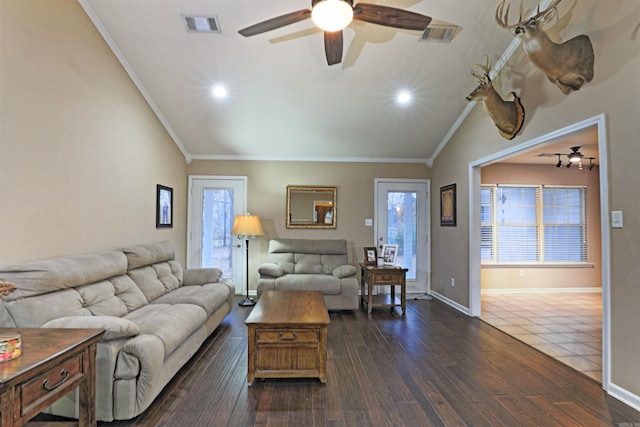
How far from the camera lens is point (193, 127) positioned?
4.56 meters

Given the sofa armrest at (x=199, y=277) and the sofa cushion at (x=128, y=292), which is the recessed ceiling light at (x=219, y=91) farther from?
the sofa cushion at (x=128, y=292)

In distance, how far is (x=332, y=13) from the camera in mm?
2016

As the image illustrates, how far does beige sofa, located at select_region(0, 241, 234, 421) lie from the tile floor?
3.32 meters

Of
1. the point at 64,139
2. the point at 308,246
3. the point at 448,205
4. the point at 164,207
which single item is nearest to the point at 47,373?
the point at 64,139

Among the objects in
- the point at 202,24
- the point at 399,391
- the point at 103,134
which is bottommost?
the point at 399,391

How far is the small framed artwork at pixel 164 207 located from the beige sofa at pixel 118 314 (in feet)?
3.36

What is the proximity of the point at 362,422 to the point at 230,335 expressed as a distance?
6.41 ft

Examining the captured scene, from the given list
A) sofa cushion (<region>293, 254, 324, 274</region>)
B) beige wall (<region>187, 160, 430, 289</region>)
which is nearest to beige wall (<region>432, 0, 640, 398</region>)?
beige wall (<region>187, 160, 430, 289</region>)

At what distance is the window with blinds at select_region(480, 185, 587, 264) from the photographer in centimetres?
580

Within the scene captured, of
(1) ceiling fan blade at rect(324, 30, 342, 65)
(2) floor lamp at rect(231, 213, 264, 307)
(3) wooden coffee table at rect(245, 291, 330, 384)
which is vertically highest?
(1) ceiling fan blade at rect(324, 30, 342, 65)

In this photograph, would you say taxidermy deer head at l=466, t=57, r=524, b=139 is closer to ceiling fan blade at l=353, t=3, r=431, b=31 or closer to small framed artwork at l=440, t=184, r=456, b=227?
ceiling fan blade at l=353, t=3, r=431, b=31

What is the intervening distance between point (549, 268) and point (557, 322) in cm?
214

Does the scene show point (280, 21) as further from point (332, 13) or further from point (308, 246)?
point (308, 246)

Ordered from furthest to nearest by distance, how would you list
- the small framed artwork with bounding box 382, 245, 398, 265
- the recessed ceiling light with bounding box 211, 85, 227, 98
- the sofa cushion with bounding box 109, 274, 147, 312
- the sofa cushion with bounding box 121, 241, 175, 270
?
1. the small framed artwork with bounding box 382, 245, 398, 265
2. the recessed ceiling light with bounding box 211, 85, 227, 98
3. the sofa cushion with bounding box 121, 241, 175, 270
4. the sofa cushion with bounding box 109, 274, 147, 312
